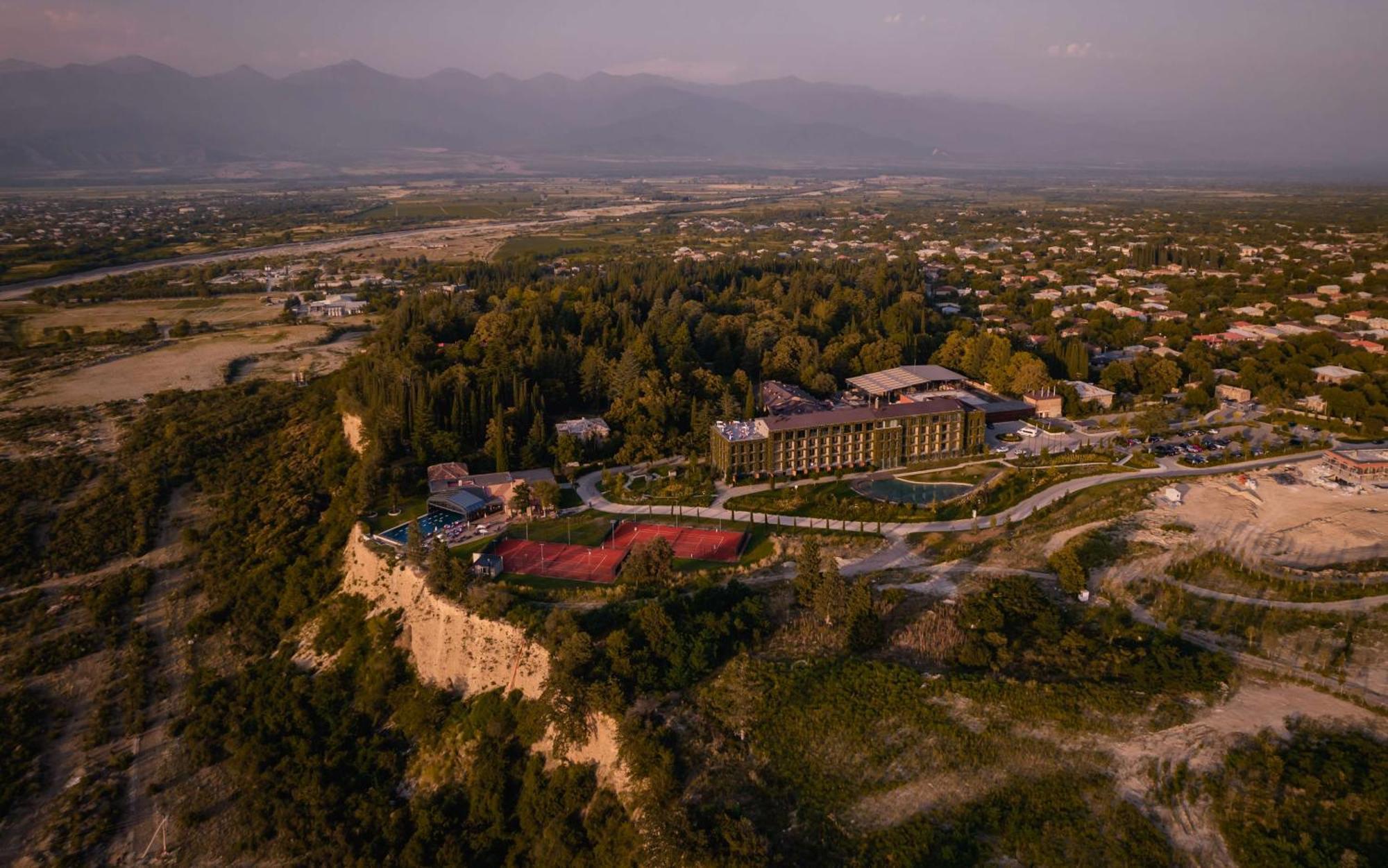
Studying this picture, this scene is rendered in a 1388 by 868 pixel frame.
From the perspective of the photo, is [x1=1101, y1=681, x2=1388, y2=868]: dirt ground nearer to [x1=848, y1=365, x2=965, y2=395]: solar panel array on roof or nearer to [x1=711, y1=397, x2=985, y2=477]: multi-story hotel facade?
[x1=711, y1=397, x2=985, y2=477]: multi-story hotel facade

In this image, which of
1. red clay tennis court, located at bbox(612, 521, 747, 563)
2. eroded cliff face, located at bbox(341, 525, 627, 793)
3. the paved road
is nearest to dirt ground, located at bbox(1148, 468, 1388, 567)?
the paved road

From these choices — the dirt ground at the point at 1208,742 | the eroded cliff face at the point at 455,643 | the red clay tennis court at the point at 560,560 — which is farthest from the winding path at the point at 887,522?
the dirt ground at the point at 1208,742

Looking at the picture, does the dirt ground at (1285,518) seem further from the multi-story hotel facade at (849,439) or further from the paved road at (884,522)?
the multi-story hotel facade at (849,439)

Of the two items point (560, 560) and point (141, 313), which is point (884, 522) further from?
point (141, 313)

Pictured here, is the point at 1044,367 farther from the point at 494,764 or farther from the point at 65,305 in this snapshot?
the point at 65,305

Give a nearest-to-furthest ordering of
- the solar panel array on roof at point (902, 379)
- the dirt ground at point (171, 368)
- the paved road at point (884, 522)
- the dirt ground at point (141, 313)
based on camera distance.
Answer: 1. the paved road at point (884, 522)
2. the solar panel array on roof at point (902, 379)
3. the dirt ground at point (171, 368)
4. the dirt ground at point (141, 313)

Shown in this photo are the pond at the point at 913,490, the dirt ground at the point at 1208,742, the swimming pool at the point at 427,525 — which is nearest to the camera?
the dirt ground at the point at 1208,742

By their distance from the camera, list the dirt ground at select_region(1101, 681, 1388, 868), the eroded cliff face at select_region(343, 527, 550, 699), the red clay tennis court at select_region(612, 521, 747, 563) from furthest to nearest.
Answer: the red clay tennis court at select_region(612, 521, 747, 563), the eroded cliff face at select_region(343, 527, 550, 699), the dirt ground at select_region(1101, 681, 1388, 868)

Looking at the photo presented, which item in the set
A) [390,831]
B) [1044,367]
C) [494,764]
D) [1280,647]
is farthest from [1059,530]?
[390,831]
